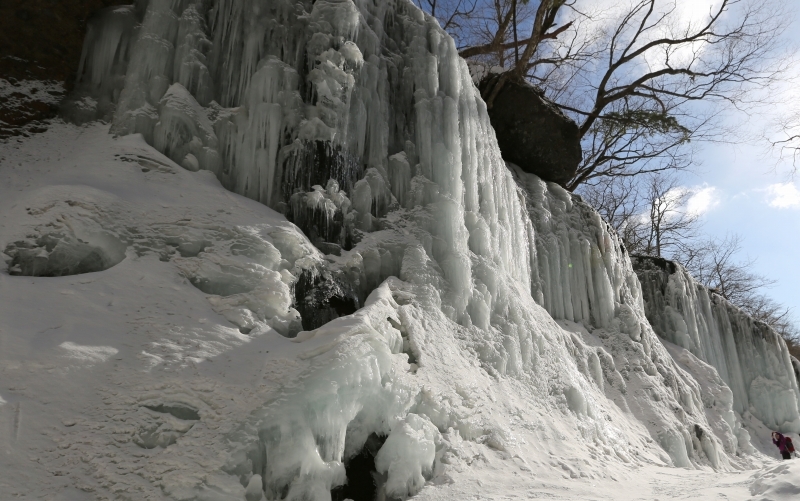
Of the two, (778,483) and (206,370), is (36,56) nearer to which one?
Answer: (206,370)

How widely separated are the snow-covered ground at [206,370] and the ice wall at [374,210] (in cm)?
4

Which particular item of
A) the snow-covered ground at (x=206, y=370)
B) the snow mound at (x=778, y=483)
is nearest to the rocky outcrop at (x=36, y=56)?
the snow-covered ground at (x=206, y=370)

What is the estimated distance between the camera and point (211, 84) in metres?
7.20

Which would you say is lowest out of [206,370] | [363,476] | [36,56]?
[363,476]

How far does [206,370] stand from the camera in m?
4.43

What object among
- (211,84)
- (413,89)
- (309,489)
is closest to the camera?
(309,489)

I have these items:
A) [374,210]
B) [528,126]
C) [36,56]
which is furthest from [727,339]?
[36,56]

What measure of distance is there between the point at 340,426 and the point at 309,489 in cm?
56

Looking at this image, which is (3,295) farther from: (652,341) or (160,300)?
(652,341)

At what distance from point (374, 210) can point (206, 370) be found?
12.2 feet

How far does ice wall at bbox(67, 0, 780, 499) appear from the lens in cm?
476

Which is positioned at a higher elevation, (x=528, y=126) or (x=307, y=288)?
(x=528, y=126)

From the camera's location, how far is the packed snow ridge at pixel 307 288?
4.07 m

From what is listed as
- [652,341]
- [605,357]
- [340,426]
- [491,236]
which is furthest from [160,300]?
[652,341]
